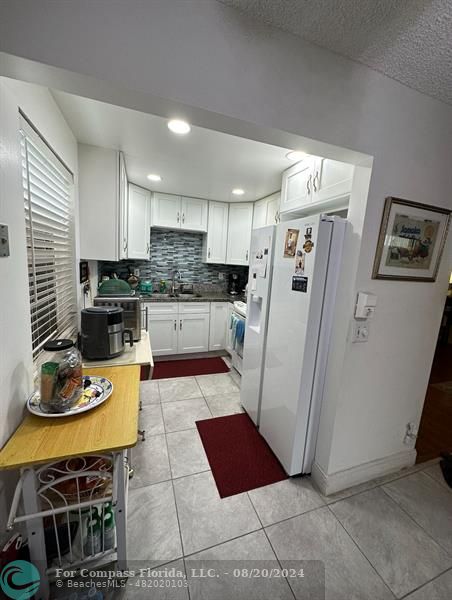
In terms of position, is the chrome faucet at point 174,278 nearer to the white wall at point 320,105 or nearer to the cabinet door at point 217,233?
the cabinet door at point 217,233

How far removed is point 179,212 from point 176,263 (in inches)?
30.7

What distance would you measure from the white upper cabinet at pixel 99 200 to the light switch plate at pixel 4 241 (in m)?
1.26

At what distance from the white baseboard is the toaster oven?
5.27ft

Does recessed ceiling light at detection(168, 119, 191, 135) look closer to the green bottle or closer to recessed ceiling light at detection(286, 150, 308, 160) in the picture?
recessed ceiling light at detection(286, 150, 308, 160)

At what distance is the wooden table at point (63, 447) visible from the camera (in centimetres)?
85

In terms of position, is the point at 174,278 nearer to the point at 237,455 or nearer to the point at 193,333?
the point at 193,333

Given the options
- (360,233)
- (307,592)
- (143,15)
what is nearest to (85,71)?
(143,15)

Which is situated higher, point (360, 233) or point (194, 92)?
point (194, 92)

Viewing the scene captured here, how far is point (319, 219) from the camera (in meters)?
1.32

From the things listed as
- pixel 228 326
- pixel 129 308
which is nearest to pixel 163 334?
pixel 228 326

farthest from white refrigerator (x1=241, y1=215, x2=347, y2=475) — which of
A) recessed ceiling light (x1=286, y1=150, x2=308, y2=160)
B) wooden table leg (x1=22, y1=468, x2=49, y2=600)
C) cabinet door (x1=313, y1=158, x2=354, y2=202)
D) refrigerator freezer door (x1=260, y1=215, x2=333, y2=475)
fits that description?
wooden table leg (x1=22, y1=468, x2=49, y2=600)

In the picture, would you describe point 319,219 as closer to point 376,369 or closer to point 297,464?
point 376,369

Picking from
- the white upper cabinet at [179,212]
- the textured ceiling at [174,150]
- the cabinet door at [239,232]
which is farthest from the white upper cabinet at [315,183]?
the white upper cabinet at [179,212]

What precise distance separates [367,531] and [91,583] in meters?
1.39
